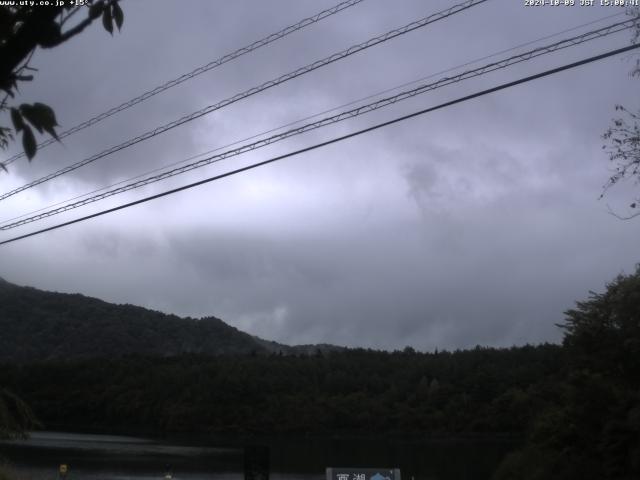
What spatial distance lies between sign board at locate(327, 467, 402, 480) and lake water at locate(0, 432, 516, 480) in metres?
22.7

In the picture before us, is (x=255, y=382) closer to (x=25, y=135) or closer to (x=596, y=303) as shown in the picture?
(x=596, y=303)

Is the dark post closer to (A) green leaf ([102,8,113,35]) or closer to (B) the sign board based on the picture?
Answer: (B) the sign board

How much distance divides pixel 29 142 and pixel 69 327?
350 ft

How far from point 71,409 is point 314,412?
26678 mm

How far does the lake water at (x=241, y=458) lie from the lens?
148 ft

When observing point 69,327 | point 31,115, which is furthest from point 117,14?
point 69,327

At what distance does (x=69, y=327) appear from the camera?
343 ft

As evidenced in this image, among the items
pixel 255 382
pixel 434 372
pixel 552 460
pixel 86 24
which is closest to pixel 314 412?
pixel 255 382

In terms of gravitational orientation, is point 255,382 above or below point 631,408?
above

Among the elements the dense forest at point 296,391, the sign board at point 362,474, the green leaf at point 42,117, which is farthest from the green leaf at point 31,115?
the dense forest at point 296,391

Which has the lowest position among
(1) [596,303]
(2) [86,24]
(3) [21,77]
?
(3) [21,77]

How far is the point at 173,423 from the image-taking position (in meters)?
94.5

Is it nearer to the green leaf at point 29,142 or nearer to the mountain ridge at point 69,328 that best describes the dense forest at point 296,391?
the mountain ridge at point 69,328

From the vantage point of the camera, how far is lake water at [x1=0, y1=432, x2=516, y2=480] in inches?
1778
